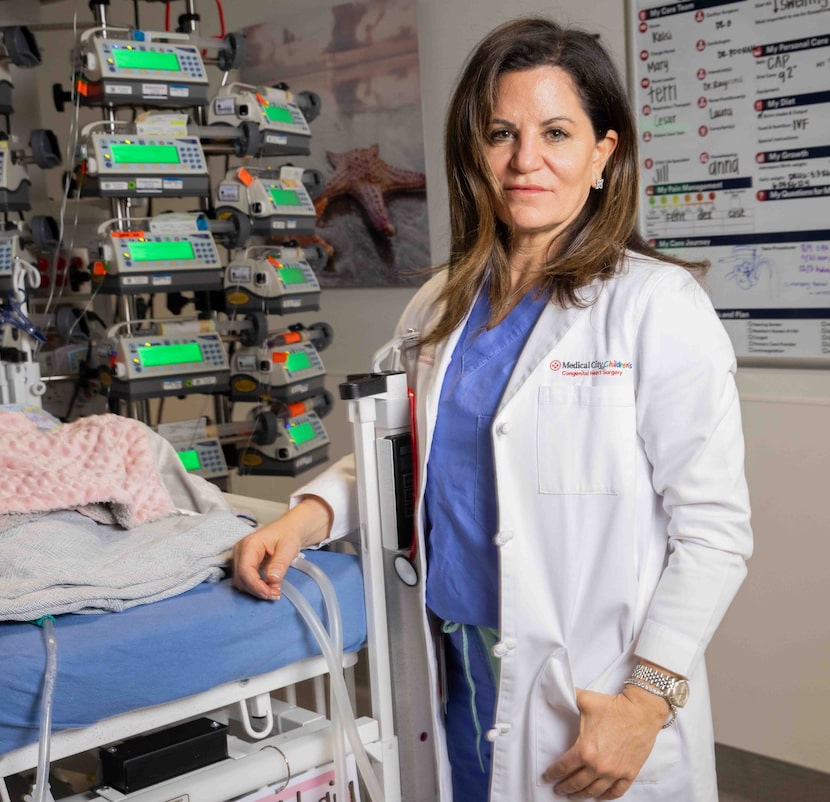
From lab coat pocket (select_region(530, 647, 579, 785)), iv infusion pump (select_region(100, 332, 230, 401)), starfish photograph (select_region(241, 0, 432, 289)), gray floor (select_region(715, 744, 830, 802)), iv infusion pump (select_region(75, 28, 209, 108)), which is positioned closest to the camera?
lab coat pocket (select_region(530, 647, 579, 785))

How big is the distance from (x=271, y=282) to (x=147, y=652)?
89.4 inches

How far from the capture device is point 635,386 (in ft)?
3.95

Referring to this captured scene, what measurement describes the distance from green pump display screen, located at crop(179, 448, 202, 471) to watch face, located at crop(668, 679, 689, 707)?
223cm

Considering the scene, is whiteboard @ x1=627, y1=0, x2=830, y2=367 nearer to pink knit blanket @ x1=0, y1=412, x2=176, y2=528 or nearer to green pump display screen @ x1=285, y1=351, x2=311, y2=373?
green pump display screen @ x1=285, y1=351, x2=311, y2=373

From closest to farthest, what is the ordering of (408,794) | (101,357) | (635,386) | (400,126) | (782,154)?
1. (635,386)
2. (408,794)
3. (782,154)
4. (101,357)
5. (400,126)

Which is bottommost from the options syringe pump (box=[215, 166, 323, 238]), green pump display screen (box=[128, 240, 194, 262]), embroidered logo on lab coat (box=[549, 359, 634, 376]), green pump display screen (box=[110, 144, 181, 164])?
embroidered logo on lab coat (box=[549, 359, 634, 376])

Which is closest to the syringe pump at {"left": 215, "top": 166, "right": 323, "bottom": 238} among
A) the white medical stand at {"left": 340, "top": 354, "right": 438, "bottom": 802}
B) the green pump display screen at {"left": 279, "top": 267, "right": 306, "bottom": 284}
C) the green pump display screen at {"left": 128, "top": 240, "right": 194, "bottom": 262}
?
the green pump display screen at {"left": 279, "top": 267, "right": 306, "bottom": 284}

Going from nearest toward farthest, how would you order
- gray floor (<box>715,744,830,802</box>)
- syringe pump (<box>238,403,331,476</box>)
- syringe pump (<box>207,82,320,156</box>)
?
gray floor (<box>715,744,830,802</box>) → syringe pump (<box>207,82,320,156</box>) → syringe pump (<box>238,403,331,476</box>)

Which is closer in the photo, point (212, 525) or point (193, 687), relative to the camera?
point (193, 687)

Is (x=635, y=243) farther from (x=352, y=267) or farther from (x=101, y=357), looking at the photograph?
(x=352, y=267)

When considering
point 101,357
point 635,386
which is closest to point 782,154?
point 635,386

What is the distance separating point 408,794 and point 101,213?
2.88m

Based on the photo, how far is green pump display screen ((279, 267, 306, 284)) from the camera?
3.40m

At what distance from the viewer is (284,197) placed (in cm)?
345
